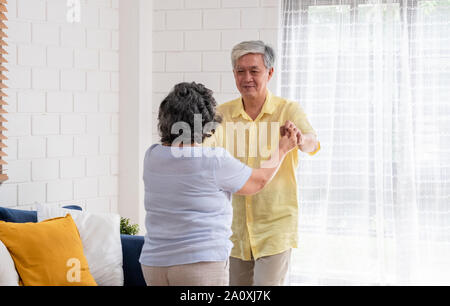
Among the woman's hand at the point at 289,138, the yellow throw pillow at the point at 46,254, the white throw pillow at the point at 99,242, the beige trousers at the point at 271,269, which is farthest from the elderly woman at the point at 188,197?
the white throw pillow at the point at 99,242

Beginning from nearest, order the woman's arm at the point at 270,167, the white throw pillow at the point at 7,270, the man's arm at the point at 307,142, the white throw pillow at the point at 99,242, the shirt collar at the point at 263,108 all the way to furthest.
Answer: the woman's arm at the point at 270,167 → the white throw pillow at the point at 7,270 → the man's arm at the point at 307,142 → the shirt collar at the point at 263,108 → the white throw pillow at the point at 99,242

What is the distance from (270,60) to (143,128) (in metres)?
1.56

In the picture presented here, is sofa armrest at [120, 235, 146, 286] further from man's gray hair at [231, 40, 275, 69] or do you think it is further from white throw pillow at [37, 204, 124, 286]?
man's gray hair at [231, 40, 275, 69]

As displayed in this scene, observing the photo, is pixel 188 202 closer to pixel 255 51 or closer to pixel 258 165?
pixel 258 165

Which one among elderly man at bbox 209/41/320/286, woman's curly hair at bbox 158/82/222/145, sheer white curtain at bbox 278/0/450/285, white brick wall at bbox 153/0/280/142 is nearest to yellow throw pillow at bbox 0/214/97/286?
elderly man at bbox 209/41/320/286

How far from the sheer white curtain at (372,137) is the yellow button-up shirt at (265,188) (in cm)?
120

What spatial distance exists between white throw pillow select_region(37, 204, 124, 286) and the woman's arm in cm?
105

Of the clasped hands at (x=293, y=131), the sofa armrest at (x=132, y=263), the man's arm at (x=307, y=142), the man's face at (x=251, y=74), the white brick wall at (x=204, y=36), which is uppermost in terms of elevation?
the white brick wall at (x=204, y=36)

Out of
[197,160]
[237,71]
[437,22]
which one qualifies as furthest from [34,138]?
[437,22]

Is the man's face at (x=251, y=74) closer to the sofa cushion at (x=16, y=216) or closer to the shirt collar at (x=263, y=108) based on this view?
the shirt collar at (x=263, y=108)

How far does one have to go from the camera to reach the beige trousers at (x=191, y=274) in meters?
1.98

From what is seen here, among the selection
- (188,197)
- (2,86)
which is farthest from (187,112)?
(2,86)

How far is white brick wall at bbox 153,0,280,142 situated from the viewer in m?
3.90
